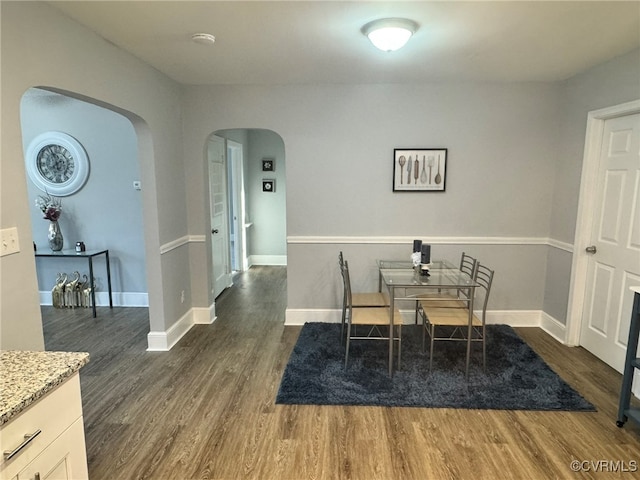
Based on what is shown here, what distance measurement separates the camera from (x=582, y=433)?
230 centimetres

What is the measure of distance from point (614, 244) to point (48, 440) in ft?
12.1

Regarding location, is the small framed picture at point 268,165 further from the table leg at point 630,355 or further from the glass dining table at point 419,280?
the table leg at point 630,355

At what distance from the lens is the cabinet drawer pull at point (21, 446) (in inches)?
44.4

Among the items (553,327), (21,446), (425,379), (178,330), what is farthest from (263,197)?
(21,446)

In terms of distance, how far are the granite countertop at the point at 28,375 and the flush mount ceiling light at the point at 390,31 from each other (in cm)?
219

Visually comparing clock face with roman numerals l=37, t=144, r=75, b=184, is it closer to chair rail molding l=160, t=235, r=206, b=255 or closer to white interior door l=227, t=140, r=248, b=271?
chair rail molding l=160, t=235, r=206, b=255

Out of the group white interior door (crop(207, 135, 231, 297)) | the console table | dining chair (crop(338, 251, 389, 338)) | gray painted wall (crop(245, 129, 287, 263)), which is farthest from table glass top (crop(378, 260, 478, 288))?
gray painted wall (crop(245, 129, 287, 263))

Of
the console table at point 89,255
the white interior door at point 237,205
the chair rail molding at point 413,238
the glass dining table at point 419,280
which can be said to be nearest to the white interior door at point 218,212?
the white interior door at point 237,205

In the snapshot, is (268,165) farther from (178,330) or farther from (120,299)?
(178,330)

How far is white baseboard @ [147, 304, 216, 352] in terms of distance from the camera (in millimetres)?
3420

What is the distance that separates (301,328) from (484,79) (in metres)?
2.90

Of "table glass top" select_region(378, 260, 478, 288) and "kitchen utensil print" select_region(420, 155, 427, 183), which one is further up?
"kitchen utensil print" select_region(420, 155, 427, 183)

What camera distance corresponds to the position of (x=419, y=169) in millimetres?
3775
